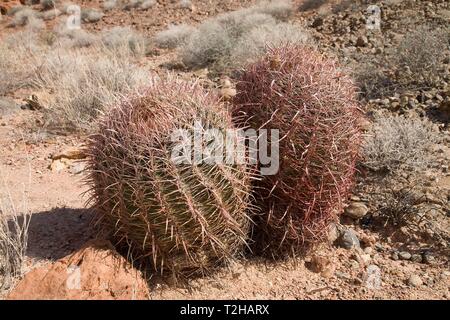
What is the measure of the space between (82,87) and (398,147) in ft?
13.5

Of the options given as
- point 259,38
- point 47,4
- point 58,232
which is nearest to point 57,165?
point 58,232

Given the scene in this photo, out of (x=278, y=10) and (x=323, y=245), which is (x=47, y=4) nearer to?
(x=278, y=10)

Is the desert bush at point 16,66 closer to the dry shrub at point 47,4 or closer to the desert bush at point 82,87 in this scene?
the desert bush at point 82,87

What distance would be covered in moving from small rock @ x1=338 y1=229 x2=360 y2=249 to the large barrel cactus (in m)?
1.06

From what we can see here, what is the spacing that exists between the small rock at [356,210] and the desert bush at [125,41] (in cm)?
616

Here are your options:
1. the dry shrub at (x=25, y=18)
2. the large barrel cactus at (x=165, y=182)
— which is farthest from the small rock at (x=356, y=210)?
the dry shrub at (x=25, y=18)

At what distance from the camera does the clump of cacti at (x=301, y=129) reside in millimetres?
2834

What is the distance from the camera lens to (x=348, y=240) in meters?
3.62

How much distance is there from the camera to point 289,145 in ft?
9.39

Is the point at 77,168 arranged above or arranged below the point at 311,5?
below

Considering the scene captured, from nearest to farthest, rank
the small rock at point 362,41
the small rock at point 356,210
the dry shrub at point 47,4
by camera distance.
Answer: the small rock at point 356,210 → the small rock at point 362,41 → the dry shrub at point 47,4

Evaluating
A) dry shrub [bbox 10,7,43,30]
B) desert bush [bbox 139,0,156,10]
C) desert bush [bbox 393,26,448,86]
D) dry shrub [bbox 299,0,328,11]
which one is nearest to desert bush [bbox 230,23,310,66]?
desert bush [bbox 393,26,448,86]

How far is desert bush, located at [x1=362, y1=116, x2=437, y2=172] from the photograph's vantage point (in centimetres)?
441
